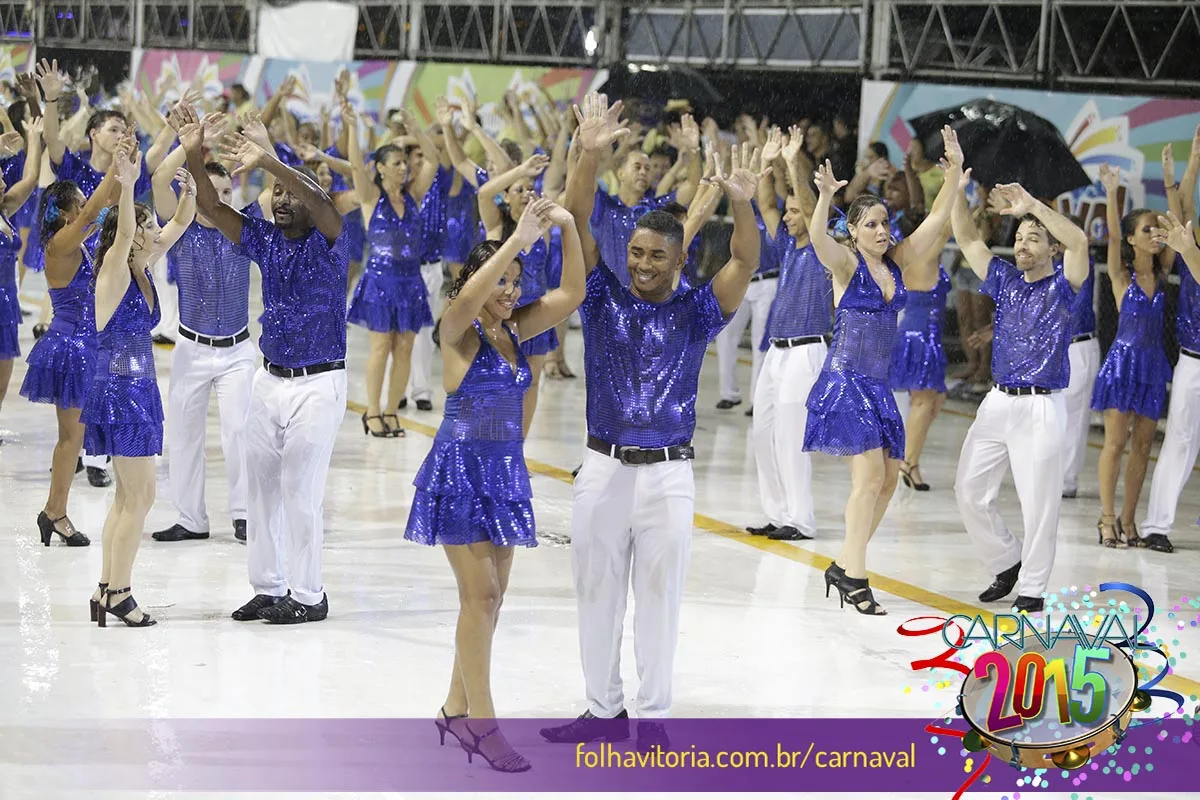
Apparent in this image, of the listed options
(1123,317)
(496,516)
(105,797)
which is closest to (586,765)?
(496,516)

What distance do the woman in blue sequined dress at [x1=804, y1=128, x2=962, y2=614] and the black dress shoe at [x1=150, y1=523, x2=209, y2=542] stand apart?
3218 mm

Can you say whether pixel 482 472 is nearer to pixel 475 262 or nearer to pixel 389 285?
pixel 475 262

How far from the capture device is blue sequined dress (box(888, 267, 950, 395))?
1096 cm

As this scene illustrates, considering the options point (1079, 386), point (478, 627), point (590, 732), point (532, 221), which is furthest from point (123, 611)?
point (1079, 386)

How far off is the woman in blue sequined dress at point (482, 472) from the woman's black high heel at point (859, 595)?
105 inches

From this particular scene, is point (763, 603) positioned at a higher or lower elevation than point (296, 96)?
lower

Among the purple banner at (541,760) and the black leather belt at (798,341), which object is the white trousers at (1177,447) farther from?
the purple banner at (541,760)

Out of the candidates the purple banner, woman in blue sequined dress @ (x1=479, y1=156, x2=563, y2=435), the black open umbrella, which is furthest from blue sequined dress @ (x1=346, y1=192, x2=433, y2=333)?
the purple banner

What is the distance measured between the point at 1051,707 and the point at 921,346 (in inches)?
218

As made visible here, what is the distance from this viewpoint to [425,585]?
7980mm

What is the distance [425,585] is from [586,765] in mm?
2453

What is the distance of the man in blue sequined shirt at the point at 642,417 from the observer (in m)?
5.58

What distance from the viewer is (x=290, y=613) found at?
717 cm

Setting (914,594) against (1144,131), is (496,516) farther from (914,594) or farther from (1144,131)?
(1144,131)
